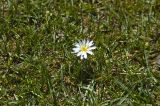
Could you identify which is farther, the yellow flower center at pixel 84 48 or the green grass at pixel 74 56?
the yellow flower center at pixel 84 48

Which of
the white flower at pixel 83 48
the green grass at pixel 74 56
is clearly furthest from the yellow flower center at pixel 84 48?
the green grass at pixel 74 56

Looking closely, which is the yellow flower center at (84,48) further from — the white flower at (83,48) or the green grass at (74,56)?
the green grass at (74,56)

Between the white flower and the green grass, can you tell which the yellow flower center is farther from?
the green grass

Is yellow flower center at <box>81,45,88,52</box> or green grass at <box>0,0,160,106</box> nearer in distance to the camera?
green grass at <box>0,0,160,106</box>

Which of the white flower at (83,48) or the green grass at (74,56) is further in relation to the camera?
the white flower at (83,48)

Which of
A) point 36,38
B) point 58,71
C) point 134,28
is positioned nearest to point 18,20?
point 36,38

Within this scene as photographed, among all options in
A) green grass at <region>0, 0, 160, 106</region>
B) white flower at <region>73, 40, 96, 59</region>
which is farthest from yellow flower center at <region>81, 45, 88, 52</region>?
green grass at <region>0, 0, 160, 106</region>
